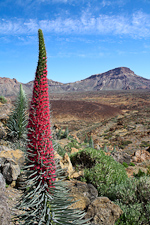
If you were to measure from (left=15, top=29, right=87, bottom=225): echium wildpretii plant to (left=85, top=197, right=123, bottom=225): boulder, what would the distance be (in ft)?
6.56

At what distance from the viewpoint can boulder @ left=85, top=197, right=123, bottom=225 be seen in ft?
10.4

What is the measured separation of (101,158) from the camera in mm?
5930

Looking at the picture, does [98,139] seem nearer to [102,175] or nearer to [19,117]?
[102,175]

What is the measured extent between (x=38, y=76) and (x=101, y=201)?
306 cm

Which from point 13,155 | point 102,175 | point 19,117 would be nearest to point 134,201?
point 102,175

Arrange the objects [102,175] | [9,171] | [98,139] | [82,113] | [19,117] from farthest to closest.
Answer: [82,113]
[98,139]
[19,117]
[102,175]
[9,171]

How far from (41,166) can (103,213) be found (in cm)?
245

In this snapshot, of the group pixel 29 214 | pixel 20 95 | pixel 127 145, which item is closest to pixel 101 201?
pixel 29 214

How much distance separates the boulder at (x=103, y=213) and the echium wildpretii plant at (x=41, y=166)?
6.56 ft

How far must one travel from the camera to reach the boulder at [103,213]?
3.16 m

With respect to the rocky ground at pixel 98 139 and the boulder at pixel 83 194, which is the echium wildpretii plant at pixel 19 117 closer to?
the rocky ground at pixel 98 139

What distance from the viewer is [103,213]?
3229 millimetres

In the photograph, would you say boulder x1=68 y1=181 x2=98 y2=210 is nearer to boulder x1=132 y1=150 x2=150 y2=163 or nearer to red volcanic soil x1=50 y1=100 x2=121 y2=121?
boulder x1=132 y1=150 x2=150 y2=163

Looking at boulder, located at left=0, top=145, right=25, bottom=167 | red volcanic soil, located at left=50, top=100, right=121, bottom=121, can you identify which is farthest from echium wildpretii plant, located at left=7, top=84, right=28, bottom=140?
red volcanic soil, located at left=50, top=100, right=121, bottom=121
